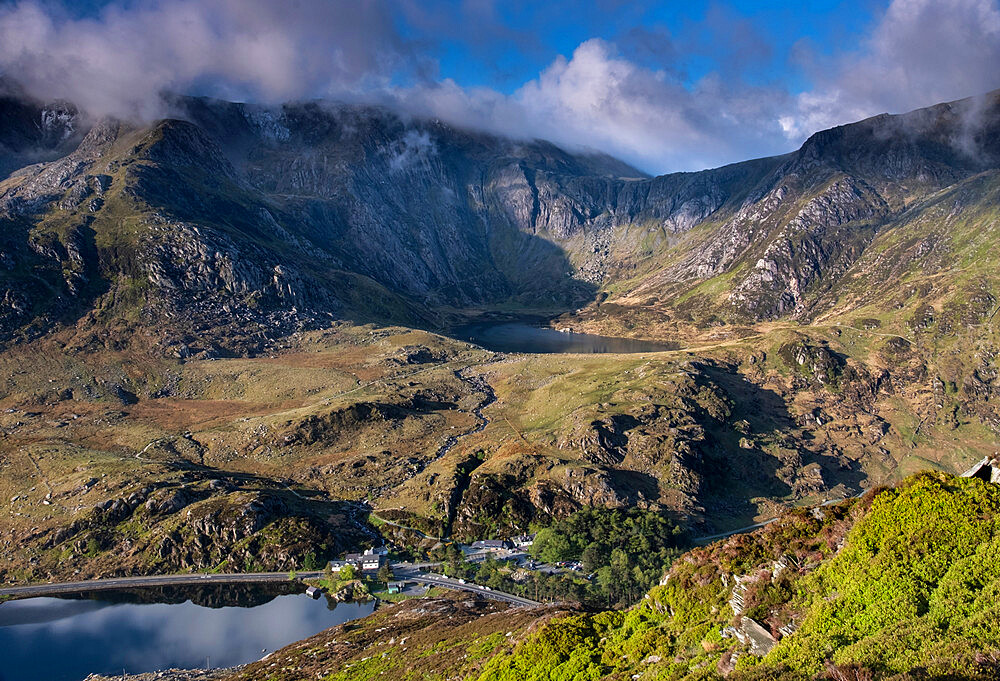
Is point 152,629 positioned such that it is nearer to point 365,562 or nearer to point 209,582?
point 209,582

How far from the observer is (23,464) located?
138250 millimetres

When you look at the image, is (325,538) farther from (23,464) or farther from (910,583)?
(910,583)

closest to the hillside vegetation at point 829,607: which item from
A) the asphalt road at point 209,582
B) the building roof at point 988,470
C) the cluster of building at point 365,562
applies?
the building roof at point 988,470

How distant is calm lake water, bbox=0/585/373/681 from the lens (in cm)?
8775

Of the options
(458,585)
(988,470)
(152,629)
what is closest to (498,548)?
(458,585)

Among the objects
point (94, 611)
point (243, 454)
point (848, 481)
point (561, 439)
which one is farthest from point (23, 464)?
point (848, 481)

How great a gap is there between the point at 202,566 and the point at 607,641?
10284 centimetres

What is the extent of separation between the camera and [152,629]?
96.1 metres

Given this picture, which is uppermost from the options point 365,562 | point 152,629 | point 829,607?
point 829,607

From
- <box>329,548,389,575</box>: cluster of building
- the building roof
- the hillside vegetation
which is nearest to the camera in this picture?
the hillside vegetation

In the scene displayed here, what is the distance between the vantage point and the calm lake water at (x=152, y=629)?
3455 inches

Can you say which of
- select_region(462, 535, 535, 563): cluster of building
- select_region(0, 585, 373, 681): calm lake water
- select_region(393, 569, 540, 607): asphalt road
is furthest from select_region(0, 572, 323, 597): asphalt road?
select_region(462, 535, 535, 563): cluster of building

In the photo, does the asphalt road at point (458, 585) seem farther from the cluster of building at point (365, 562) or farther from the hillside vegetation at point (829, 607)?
the hillside vegetation at point (829, 607)

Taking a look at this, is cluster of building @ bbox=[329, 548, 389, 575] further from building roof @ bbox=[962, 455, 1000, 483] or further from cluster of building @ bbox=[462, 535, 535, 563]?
building roof @ bbox=[962, 455, 1000, 483]
